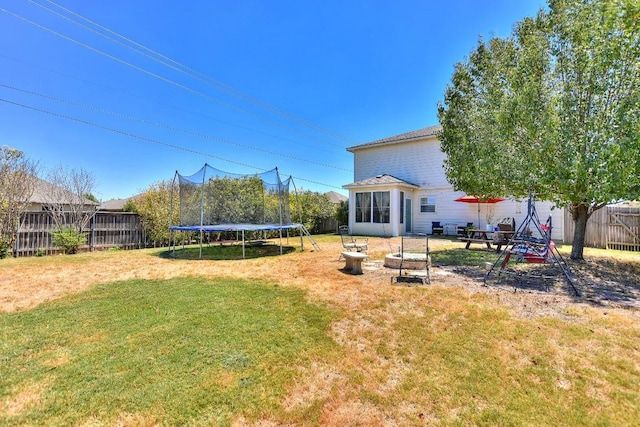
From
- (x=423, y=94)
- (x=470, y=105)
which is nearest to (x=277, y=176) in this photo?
(x=470, y=105)

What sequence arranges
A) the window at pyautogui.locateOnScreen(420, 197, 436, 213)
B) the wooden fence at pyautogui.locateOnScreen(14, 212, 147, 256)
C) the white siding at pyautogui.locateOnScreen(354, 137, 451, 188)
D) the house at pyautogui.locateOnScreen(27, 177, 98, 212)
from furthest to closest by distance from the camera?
the window at pyautogui.locateOnScreen(420, 197, 436, 213) < the white siding at pyautogui.locateOnScreen(354, 137, 451, 188) < the house at pyautogui.locateOnScreen(27, 177, 98, 212) < the wooden fence at pyautogui.locateOnScreen(14, 212, 147, 256)

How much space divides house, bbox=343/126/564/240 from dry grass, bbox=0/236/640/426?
31.5 feet

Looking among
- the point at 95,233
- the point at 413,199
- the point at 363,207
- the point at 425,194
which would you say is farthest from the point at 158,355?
the point at 425,194

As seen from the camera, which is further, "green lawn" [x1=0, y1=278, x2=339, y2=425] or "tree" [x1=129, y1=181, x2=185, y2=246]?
"tree" [x1=129, y1=181, x2=185, y2=246]

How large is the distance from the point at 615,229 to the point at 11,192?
68.2ft

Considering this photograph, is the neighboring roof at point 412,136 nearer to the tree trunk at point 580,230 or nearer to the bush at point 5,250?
the tree trunk at point 580,230

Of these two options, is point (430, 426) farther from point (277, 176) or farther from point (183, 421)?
point (277, 176)

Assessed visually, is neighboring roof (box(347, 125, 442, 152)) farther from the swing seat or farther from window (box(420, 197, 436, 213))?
the swing seat

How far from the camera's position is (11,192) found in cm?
952

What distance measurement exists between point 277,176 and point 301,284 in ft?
19.7

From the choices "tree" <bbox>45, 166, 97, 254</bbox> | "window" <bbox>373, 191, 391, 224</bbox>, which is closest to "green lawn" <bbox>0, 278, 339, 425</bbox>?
"tree" <bbox>45, 166, 97, 254</bbox>

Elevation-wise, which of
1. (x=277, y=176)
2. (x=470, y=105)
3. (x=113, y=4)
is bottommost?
(x=277, y=176)

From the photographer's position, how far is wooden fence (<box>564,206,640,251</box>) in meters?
10.3

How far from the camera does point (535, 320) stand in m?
3.77
